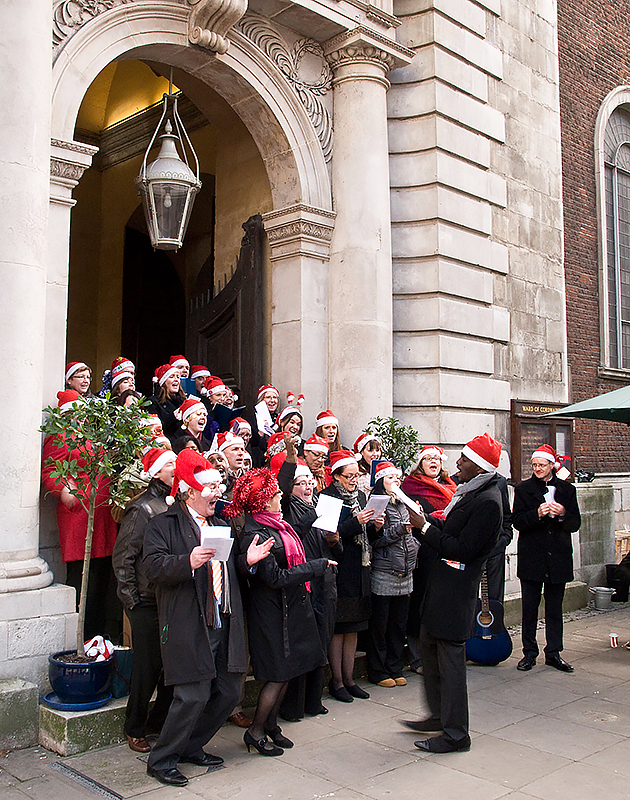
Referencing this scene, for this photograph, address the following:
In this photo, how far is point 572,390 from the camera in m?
13.3

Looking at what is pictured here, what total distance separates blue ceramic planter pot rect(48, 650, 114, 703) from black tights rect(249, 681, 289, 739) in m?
1.03

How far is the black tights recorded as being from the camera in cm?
526

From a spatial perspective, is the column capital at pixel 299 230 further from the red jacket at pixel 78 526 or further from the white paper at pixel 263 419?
the red jacket at pixel 78 526

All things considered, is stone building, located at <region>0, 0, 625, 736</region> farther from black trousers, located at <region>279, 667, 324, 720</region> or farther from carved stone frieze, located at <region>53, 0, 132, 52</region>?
black trousers, located at <region>279, 667, 324, 720</region>

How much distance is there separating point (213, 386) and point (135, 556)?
304 centimetres

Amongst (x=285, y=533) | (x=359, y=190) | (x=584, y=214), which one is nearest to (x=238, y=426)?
(x=285, y=533)

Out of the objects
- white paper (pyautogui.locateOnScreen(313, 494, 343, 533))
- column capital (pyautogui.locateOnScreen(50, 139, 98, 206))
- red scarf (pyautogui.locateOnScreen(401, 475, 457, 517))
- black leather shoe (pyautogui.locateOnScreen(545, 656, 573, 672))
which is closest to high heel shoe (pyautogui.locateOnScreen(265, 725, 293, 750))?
white paper (pyautogui.locateOnScreen(313, 494, 343, 533))

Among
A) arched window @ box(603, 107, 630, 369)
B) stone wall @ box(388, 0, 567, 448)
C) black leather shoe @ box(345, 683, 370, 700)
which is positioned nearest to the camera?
black leather shoe @ box(345, 683, 370, 700)

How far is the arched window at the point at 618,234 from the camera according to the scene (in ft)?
48.6

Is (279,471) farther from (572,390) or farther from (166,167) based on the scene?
(572,390)

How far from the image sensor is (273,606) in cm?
527

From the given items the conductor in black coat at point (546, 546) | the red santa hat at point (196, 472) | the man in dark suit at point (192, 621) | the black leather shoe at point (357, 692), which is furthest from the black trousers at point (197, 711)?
the conductor in black coat at point (546, 546)

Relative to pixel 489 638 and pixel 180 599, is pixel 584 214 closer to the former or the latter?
pixel 489 638

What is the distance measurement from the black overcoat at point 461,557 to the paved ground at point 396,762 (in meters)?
0.87
